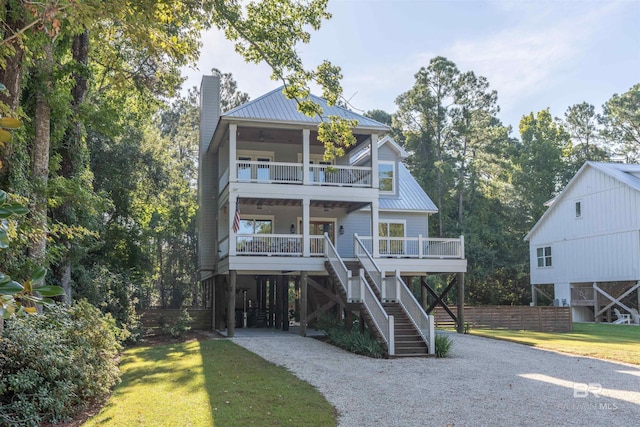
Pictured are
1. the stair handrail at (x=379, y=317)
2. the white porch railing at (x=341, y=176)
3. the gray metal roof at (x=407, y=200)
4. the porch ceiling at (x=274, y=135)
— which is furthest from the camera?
the gray metal roof at (x=407, y=200)

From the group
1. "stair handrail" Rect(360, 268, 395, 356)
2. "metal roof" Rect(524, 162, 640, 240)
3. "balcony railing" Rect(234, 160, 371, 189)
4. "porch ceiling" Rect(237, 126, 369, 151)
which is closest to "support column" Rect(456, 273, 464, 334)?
"balcony railing" Rect(234, 160, 371, 189)

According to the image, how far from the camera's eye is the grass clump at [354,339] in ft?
49.7

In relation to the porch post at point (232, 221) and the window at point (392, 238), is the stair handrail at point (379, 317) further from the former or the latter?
the window at point (392, 238)

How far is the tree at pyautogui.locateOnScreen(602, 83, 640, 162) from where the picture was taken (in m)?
50.9

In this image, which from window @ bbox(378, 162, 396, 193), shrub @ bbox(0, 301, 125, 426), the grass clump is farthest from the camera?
window @ bbox(378, 162, 396, 193)

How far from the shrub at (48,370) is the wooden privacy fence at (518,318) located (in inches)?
766

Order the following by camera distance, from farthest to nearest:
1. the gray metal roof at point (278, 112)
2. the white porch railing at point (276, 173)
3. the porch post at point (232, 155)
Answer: the white porch railing at point (276, 173) < the gray metal roof at point (278, 112) < the porch post at point (232, 155)

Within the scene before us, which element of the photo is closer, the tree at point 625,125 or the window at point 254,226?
the window at point 254,226

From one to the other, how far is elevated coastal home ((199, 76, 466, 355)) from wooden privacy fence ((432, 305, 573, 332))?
4.61 meters

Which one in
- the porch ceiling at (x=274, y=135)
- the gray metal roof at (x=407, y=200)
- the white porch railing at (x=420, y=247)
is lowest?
the white porch railing at (x=420, y=247)

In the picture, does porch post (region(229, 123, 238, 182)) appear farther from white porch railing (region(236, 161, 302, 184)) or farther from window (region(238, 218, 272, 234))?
window (region(238, 218, 272, 234))

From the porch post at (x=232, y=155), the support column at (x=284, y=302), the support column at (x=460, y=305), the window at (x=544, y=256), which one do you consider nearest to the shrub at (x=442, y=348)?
the support column at (x=460, y=305)

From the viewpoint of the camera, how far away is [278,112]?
21.5 metres

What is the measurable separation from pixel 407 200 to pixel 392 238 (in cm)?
542
